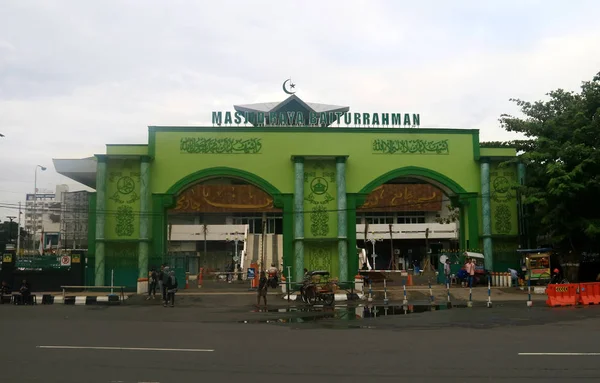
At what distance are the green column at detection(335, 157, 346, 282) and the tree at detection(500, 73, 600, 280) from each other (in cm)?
865

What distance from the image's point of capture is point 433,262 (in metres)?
63.3

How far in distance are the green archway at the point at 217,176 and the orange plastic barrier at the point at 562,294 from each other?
558 inches

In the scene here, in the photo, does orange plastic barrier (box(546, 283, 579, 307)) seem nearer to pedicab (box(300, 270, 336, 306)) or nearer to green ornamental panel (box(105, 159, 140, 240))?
pedicab (box(300, 270, 336, 306))

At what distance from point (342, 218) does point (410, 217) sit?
36530 mm

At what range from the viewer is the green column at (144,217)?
28.6 metres

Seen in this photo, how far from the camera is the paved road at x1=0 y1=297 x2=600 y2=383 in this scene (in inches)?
334

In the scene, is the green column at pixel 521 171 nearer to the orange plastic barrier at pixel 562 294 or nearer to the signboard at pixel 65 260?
the orange plastic barrier at pixel 562 294

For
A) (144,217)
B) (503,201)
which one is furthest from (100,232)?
(503,201)

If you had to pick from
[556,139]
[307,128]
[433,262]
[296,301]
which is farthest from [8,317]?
[433,262]

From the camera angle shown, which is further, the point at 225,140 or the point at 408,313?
the point at 225,140

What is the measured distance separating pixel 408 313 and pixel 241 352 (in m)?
9.16

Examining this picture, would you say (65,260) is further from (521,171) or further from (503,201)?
(521,171)

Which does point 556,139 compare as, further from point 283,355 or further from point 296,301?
point 283,355

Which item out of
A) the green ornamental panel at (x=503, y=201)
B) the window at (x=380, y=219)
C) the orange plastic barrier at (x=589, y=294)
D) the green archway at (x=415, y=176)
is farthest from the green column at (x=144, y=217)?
the window at (x=380, y=219)
